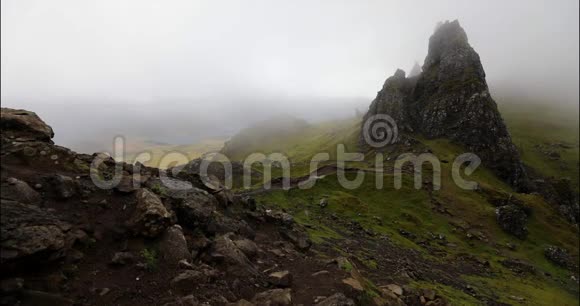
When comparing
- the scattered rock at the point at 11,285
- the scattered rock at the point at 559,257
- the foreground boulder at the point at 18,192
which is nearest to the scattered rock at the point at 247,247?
the foreground boulder at the point at 18,192

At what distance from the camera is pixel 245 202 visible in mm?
33875

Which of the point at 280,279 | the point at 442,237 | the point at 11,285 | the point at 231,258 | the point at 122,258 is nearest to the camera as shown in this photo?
the point at 11,285

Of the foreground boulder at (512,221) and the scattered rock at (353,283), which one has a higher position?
the scattered rock at (353,283)

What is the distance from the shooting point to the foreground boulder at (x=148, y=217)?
21656 millimetres

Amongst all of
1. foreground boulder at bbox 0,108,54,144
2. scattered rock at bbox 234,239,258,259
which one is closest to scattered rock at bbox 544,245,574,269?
scattered rock at bbox 234,239,258,259

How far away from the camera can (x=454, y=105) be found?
130 m

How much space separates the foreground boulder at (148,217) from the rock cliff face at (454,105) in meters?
114

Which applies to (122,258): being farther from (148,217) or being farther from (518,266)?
(518,266)

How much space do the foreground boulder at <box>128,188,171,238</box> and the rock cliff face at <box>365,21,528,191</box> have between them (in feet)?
376

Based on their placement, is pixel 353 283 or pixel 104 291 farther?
pixel 353 283

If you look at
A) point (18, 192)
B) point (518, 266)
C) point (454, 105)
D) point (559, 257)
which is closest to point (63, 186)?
point (18, 192)

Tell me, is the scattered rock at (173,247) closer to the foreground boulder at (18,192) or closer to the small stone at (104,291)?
the small stone at (104,291)

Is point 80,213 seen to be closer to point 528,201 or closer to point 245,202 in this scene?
point 245,202

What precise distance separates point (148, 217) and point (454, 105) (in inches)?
4896
